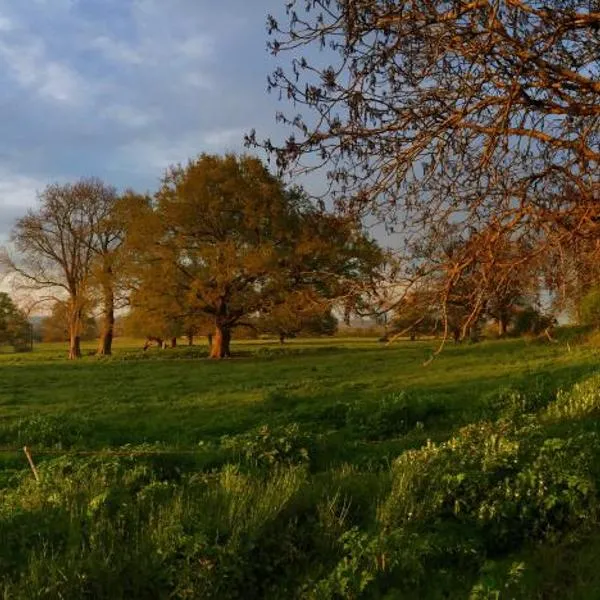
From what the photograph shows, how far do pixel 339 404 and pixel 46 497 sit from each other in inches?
358

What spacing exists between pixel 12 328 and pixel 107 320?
903 inches

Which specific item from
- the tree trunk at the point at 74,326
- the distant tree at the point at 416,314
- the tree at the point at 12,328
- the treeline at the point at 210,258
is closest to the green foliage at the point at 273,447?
the distant tree at the point at 416,314

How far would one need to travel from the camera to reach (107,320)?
44344mm

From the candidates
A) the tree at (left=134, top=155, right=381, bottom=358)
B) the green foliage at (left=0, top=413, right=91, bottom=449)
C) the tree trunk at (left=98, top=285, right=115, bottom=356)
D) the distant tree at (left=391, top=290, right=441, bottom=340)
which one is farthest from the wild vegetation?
the tree trunk at (left=98, top=285, right=115, bottom=356)

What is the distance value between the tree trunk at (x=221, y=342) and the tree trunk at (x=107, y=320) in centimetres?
754

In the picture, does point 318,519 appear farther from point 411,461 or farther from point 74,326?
point 74,326

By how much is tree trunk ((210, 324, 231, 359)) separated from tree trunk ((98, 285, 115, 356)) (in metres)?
7.54

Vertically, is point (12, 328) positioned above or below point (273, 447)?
above

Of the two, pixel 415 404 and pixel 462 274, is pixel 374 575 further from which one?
pixel 415 404

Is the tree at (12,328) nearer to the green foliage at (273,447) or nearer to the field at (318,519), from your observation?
Result: the field at (318,519)

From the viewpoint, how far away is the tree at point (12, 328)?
61625 mm

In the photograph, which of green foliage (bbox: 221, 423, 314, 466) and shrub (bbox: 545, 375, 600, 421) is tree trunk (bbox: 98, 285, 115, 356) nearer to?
green foliage (bbox: 221, 423, 314, 466)

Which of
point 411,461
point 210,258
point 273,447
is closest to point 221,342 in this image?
point 210,258

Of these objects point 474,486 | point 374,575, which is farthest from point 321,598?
point 474,486
